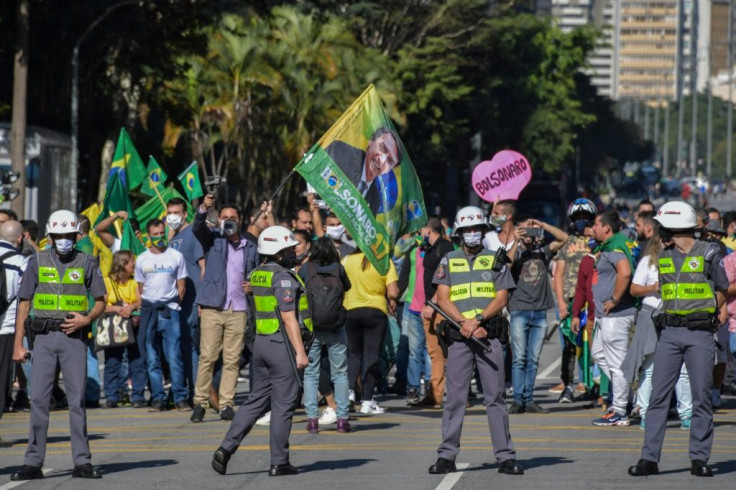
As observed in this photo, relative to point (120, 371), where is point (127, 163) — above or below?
above

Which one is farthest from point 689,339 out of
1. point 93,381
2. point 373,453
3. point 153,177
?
point 153,177

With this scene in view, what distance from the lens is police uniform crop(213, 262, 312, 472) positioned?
442 inches

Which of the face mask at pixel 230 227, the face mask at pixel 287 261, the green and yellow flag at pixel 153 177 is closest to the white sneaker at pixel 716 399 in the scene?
the face mask at pixel 230 227

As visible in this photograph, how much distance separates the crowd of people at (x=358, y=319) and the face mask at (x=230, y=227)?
0.13m

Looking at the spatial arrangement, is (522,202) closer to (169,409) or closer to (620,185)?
(169,409)

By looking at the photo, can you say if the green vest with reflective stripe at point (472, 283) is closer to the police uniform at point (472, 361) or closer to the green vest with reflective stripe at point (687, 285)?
the police uniform at point (472, 361)

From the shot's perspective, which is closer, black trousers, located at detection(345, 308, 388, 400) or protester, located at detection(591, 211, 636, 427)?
protester, located at detection(591, 211, 636, 427)

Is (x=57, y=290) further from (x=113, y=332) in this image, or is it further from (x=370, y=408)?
(x=370, y=408)

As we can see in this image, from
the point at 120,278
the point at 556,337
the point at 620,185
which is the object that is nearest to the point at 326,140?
the point at 120,278

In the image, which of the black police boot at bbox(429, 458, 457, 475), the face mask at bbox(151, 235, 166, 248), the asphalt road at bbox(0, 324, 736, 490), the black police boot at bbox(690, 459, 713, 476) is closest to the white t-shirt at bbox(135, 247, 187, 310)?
the face mask at bbox(151, 235, 166, 248)

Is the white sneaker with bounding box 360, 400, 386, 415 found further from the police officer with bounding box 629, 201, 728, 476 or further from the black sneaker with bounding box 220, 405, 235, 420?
the police officer with bounding box 629, 201, 728, 476

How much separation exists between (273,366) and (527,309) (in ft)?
13.8

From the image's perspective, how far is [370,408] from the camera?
1515 centimetres

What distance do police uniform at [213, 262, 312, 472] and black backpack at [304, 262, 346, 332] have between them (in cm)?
208
